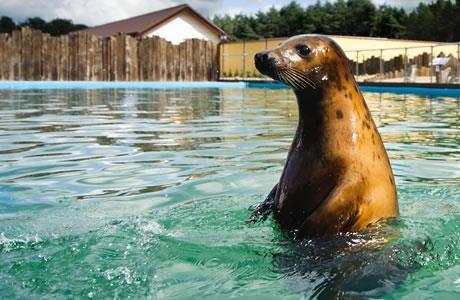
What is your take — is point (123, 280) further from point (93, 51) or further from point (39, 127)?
point (93, 51)

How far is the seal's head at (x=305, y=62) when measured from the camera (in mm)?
3191

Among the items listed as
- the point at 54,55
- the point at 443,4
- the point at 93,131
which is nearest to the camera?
the point at 93,131

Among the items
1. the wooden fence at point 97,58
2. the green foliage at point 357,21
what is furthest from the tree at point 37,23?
the wooden fence at point 97,58

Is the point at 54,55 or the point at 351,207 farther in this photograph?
the point at 54,55

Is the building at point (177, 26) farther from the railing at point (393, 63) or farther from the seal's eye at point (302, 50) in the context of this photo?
the seal's eye at point (302, 50)

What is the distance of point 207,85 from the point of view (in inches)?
1168

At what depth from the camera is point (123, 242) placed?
138 inches

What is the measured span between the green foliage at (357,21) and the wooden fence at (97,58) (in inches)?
1353

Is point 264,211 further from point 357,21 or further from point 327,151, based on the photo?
point 357,21

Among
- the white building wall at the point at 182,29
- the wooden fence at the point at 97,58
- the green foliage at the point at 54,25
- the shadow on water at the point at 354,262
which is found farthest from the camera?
the green foliage at the point at 54,25

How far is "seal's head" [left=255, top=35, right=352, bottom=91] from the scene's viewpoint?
3191 mm

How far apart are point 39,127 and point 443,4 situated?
60873 mm

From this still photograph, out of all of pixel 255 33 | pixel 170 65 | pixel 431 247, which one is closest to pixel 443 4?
pixel 255 33

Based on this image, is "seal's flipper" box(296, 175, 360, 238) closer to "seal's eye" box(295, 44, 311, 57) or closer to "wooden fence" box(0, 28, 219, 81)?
"seal's eye" box(295, 44, 311, 57)
